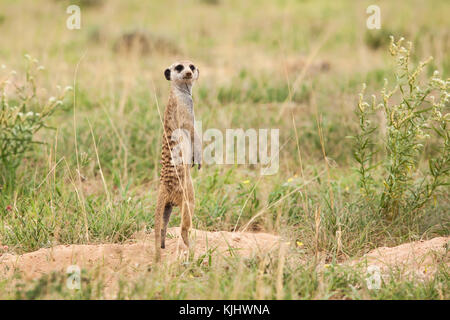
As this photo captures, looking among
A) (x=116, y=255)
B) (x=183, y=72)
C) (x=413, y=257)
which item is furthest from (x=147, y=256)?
(x=413, y=257)

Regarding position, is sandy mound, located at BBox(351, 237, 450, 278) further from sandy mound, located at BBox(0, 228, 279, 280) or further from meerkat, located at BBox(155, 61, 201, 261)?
meerkat, located at BBox(155, 61, 201, 261)

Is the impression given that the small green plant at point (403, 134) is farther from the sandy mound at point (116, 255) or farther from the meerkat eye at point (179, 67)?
the meerkat eye at point (179, 67)

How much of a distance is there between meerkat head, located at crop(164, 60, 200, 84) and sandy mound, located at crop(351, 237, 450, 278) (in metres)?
1.41

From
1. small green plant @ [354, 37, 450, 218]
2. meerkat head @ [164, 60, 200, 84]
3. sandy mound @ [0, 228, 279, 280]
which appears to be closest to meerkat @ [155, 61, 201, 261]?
meerkat head @ [164, 60, 200, 84]

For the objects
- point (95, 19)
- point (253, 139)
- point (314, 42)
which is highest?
point (95, 19)

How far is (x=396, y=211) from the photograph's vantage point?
3.74m

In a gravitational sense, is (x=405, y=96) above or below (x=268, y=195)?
above

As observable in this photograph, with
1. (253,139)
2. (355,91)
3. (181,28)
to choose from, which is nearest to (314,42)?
(181,28)

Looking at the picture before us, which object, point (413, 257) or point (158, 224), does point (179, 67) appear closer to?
point (158, 224)

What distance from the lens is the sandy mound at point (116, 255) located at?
305 cm

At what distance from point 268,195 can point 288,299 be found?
5.09ft

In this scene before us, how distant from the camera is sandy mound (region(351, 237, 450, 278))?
3.07m

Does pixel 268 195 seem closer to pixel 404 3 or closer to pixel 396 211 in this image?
pixel 396 211

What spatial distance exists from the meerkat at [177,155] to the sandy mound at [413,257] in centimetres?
106
